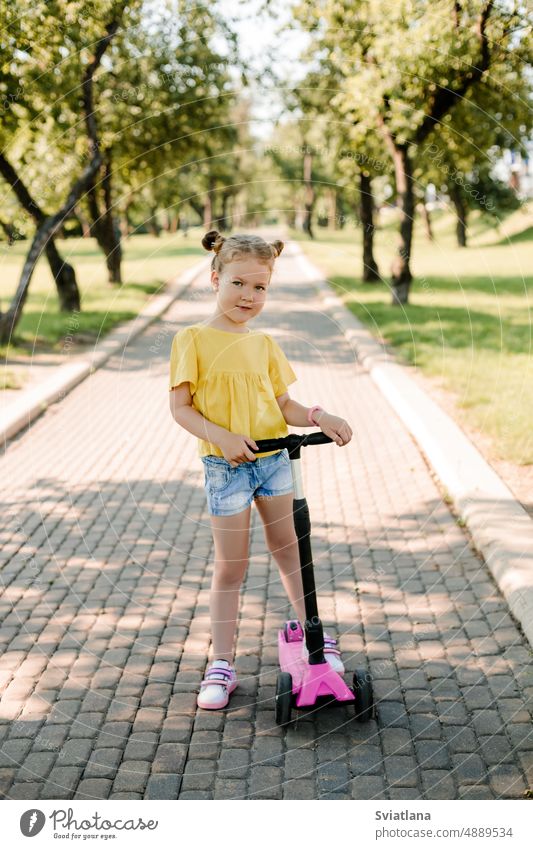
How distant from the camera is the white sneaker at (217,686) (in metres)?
3.69

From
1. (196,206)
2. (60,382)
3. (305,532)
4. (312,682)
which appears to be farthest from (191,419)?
(196,206)

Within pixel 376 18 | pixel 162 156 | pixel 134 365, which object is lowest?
pixel 134 365

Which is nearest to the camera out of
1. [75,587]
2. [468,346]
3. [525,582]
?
[525,582]

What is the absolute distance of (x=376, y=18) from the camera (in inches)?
512

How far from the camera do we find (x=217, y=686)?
12.3 feet

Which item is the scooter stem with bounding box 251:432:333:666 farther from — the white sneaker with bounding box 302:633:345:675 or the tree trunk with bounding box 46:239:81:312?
the tree trunk with bounding box 46:239:81:312

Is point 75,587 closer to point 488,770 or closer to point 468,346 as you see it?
point 488,770

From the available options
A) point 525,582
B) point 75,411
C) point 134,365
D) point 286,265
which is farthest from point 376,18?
point 286,265

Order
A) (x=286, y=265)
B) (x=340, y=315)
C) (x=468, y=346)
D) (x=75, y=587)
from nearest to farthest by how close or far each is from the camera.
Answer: (x=75, y=587)
(x=468, y=346)
(x=340, y=315)
(x=286, y=265)

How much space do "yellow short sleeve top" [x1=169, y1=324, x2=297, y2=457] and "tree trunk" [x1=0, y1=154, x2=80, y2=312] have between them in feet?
33.7
